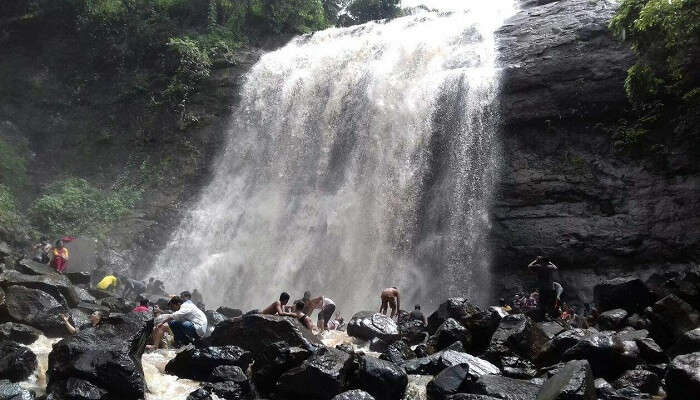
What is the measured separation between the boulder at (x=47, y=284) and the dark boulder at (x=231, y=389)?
5357mm

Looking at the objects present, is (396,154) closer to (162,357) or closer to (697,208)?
(697,208)

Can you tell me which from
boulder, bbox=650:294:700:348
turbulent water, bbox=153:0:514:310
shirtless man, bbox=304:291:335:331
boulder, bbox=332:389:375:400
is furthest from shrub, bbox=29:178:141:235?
boulder, bbox=650:294:700:348

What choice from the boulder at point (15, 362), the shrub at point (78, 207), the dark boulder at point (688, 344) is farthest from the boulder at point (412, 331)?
the shrub at point (78, 207)

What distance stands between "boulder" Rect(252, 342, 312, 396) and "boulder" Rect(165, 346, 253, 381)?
1.40ft

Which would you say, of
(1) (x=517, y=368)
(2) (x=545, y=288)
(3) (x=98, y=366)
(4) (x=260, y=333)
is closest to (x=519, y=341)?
(1) (x=517, y=368)

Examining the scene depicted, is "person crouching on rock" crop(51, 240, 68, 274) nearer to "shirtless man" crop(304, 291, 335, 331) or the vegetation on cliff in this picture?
"shirtless man" crop(304, 291, 335, 331)

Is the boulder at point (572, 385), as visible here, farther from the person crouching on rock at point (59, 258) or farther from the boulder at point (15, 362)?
the person crouching on rock at point (59, 258)

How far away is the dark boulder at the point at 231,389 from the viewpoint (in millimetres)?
7113

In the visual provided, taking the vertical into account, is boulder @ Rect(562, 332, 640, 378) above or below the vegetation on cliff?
below

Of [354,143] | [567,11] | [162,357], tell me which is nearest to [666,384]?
[162,357]

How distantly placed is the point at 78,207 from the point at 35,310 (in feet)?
39.5

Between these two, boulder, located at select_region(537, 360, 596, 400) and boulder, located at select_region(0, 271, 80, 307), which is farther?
boulder, located at select_region(0, 271, 80, 307)

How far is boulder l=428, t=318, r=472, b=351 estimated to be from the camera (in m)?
9.33

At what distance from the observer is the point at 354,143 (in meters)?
20.5
